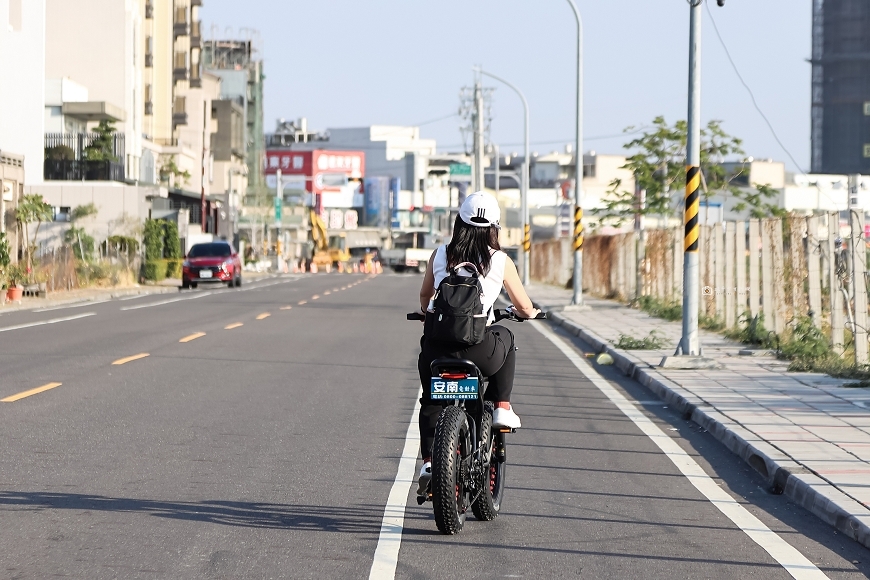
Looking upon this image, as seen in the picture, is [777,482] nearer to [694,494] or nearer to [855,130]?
[694,494]

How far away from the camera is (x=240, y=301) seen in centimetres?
3716

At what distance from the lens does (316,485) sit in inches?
335

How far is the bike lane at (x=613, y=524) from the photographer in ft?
21.1

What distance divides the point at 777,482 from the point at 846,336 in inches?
348

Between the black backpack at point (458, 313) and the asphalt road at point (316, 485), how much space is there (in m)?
1.07

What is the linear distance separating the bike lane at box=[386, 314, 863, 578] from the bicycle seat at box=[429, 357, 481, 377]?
87 centimetres

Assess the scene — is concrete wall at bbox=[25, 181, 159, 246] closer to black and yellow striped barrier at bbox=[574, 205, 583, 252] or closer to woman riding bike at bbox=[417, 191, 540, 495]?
black and yellow striped barrier at bbox=[574, 205, 583, 252]

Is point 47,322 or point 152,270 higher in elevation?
point 152,270

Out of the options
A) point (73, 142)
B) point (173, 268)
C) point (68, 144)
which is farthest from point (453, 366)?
point (73, 142)

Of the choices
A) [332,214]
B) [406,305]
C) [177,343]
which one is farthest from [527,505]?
[332,214]

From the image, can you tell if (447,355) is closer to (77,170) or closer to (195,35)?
(77,170)

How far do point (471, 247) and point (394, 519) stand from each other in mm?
1600

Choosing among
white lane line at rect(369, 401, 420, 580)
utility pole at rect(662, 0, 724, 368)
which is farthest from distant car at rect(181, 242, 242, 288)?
white lane line at rect(369, 401, 420, 580)

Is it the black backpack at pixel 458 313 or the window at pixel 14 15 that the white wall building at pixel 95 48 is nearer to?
the window at pixel 14 15
